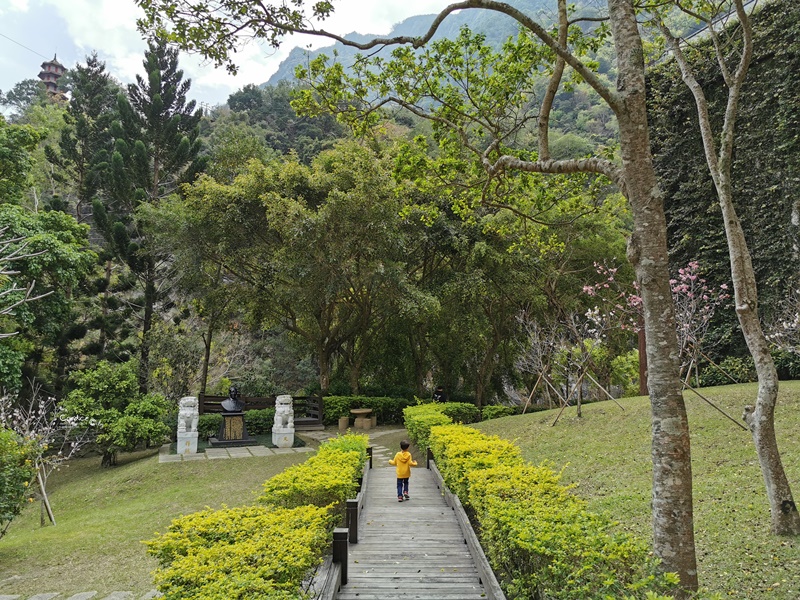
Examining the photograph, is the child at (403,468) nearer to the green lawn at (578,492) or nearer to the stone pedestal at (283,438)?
the green lawn at (578,492)

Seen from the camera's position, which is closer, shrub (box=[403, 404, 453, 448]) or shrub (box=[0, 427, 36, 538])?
shrub (box=[0, 427, 36, 538])

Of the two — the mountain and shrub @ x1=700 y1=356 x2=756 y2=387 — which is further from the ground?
the mountain

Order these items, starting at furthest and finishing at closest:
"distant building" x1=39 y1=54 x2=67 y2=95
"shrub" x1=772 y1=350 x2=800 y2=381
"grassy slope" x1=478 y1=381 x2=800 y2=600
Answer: "distant building" x1=39 y1=54 x2=67 y2=95
"shrub" x1=772 y1=350 x2=800 y2=381
"grassy slope" x1=478 y1=381 x2=800 y2=600

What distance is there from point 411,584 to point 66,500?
11.0 meters

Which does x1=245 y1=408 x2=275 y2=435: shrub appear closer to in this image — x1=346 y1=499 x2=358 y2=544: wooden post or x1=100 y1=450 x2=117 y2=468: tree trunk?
x1=100 y1=450 x2=117 y2=468: tree trunk

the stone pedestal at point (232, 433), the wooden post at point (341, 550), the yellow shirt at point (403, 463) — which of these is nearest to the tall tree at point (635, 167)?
the wooden post at point (341, 550)

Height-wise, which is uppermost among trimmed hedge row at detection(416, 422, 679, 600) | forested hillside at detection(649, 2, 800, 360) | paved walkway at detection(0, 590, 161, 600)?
forested hillside at detection(649, 2, 800, 360)

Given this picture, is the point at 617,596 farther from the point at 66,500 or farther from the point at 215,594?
the point at 66,500

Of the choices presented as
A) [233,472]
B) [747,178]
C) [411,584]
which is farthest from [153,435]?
[747,178]

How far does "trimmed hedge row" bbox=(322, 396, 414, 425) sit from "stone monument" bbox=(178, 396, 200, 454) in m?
4.83

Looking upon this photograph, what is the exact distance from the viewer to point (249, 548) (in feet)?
11.8

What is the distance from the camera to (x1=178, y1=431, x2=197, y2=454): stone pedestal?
13.9m

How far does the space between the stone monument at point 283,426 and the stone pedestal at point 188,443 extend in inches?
83.9

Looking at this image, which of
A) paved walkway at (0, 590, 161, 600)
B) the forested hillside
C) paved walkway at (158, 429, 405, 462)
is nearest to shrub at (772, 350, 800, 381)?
the forested hillside
